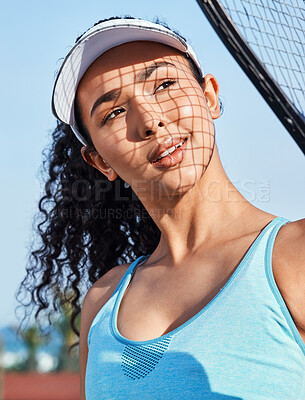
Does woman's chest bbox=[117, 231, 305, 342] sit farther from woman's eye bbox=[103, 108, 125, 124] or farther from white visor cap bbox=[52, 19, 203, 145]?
white visor cap bbox=[52, 19, 203, 145]

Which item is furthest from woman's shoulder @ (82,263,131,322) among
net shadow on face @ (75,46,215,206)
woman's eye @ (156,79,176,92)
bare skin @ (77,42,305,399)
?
woman's eye @ (156,79,176,92)

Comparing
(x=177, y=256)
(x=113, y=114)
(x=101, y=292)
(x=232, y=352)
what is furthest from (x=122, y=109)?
(x=232, y=352)

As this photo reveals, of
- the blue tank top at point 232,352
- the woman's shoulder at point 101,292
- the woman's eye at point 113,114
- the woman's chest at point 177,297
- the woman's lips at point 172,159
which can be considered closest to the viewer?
the blue tank top at point 232,352

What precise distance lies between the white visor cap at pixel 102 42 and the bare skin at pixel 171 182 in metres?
0.02

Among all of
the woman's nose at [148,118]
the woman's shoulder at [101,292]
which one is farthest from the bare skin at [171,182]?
the woman's shoulder at [101,292]

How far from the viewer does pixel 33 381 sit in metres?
14.7

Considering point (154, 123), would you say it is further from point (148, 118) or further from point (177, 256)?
point (177, 256)

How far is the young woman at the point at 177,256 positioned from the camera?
1.30 metres

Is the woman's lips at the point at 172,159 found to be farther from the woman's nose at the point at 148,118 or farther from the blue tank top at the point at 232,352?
the blue tank top at the point at 232,352

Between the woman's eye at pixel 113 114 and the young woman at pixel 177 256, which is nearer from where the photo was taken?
the young woman at pixel 177 256

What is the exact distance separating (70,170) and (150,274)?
744mm

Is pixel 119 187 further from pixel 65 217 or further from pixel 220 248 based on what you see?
pixel 220 248

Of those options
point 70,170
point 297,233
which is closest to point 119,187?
point 70,170

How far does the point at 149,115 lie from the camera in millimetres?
1578
